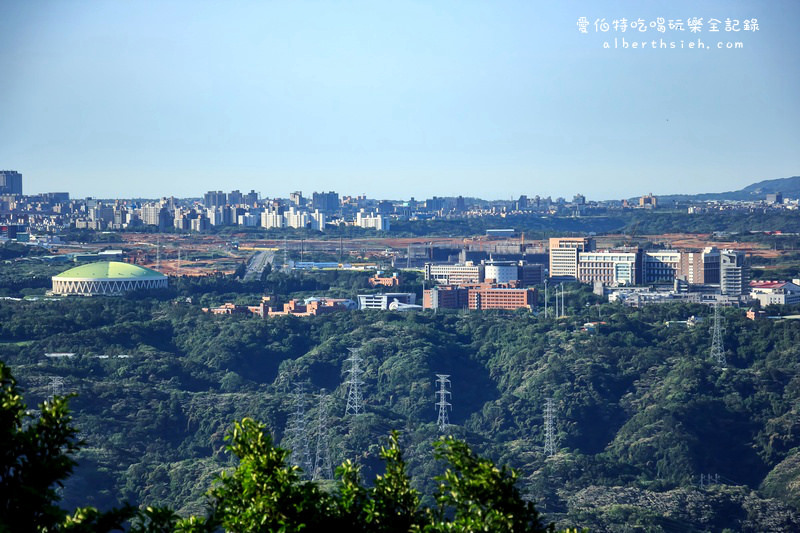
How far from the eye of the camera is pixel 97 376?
35.6m

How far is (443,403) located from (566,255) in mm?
30376

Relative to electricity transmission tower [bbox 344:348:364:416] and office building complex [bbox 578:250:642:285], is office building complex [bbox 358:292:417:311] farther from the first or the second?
electricity transmission tower [bbox 344:348:364:416]

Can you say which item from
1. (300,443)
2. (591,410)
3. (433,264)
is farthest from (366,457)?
(433,264)

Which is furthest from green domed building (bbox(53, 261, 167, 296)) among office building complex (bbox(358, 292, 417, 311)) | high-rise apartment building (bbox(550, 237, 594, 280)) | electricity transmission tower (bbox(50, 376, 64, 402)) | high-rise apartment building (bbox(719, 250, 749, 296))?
high-rise apartment building (bbox(719, 250, 749, 296))

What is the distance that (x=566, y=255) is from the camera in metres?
62.4

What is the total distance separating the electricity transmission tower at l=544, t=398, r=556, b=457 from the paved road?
27955mm

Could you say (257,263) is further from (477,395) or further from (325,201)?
(325,201)

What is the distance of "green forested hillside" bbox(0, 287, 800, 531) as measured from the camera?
25.1 meters

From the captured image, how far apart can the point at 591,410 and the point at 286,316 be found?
48.8 ft

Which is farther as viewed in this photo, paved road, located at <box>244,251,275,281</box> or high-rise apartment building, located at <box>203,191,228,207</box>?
high-rise apartment building, located at <box>203,191,228,207</box>

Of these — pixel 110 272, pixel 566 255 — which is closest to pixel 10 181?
pixel 110 272

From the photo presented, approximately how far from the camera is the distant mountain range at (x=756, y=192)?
367 feet

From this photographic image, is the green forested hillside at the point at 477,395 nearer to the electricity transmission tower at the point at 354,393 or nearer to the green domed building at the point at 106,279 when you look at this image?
the electricity transmission tower at the point at 354,393

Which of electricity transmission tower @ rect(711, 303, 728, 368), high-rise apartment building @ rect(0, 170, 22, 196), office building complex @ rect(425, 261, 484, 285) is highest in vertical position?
high-rise apartment building @ rect(0, 170, 22, 196)
